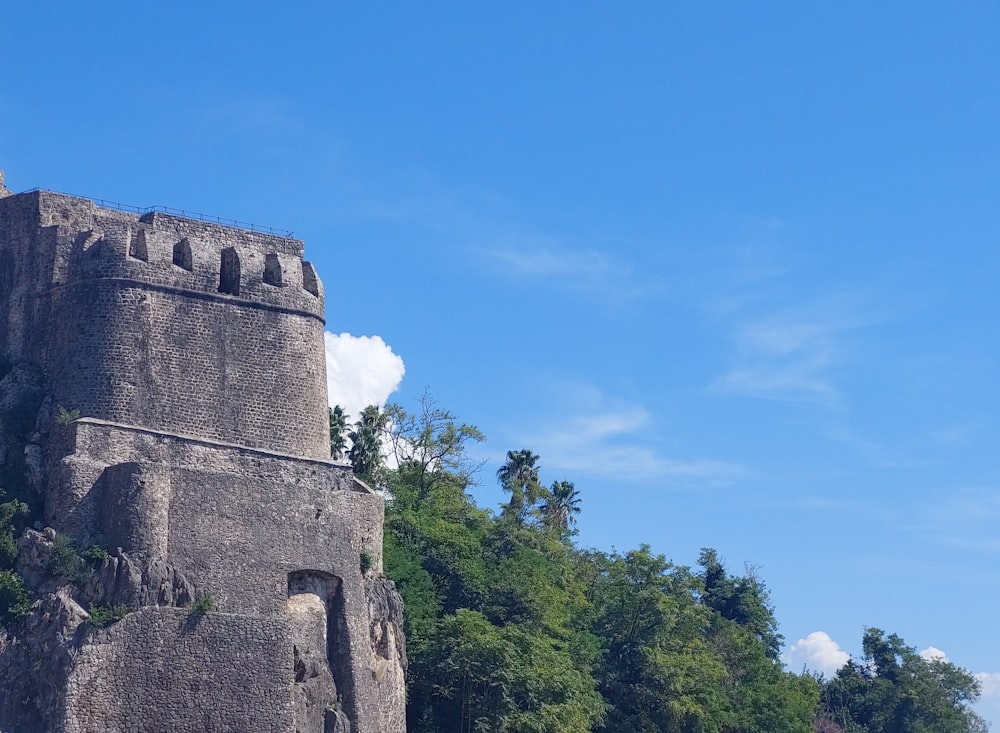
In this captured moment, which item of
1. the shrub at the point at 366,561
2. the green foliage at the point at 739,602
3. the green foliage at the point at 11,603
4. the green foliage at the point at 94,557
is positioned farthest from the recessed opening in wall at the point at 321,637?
the green foliage at the point at 739,602

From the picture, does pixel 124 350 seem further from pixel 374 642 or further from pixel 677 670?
pixel 677 670

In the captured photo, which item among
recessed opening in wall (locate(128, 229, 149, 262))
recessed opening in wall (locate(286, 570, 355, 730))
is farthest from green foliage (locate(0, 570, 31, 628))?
recessed opening in wall (locate(128, 229, 149, 262))

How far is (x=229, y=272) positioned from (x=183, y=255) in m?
1.59

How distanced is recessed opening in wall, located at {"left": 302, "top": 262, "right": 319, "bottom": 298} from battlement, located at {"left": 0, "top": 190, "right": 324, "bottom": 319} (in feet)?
0.17

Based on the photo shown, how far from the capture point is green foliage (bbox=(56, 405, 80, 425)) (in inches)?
1880

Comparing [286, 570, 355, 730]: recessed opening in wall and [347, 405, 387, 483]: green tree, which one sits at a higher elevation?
[347, 405, 387, 483]: green tree

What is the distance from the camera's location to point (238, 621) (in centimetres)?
4538

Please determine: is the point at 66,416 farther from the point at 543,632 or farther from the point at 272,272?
the point at 543,632

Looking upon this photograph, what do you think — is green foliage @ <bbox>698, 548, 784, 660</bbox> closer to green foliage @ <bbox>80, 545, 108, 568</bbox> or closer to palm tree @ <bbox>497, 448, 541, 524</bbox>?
palm tree @ <bbox>497, 448, 541, 524</bbox>

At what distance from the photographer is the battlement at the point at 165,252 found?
51.2 meters

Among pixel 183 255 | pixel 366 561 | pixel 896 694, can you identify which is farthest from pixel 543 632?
pixel 896 694

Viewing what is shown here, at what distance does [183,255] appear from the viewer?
52125 mm

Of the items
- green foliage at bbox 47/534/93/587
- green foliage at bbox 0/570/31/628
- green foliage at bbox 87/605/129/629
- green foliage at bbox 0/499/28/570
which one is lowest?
green foliage at bbox 87/605/129/629

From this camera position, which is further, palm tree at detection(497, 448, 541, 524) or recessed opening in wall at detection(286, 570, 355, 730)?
palm tree at detection(497, 448, 541, 524)
